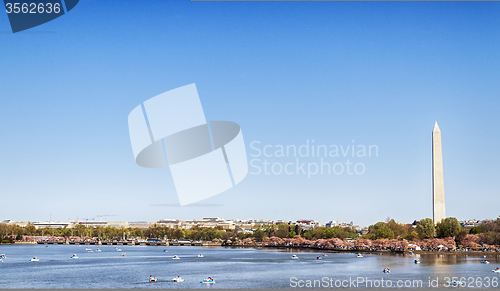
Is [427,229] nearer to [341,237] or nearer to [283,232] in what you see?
[341,237]

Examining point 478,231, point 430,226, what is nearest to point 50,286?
point 430,226

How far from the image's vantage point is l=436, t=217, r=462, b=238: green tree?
80500mm

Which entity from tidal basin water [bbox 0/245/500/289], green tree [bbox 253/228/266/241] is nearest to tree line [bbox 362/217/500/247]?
tidal basin water [bbox 0/245/500/289]

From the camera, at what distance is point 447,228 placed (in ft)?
264

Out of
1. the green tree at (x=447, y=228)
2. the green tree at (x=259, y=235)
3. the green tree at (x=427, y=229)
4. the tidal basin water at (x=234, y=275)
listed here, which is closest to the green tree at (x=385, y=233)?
the green tree at (x=427, y=229)

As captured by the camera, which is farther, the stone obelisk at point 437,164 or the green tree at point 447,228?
the green tree at point 447,228

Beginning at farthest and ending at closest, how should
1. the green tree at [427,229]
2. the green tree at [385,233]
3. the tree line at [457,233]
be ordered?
the green tree at [385,233] → the green tree at [427,229] → the tree line at [457,233]

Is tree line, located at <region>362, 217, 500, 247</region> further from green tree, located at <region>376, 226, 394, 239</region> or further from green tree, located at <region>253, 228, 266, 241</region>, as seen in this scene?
green tree, located at <region>253, 228, 266, 241</region>

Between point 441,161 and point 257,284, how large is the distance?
43161 mm

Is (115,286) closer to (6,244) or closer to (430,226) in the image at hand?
(430,226)

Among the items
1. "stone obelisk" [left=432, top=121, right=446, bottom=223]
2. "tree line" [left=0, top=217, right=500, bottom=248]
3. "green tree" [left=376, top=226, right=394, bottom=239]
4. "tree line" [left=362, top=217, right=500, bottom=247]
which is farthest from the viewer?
"green tree" [left=376, top=226, right=394, bottom=239]

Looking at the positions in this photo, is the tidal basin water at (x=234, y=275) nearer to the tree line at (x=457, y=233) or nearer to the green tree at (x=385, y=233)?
the tree line at (x=457, y=233)

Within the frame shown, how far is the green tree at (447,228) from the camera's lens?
264 ft

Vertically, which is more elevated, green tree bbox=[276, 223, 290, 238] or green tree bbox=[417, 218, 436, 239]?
green tree bbox=[417, 218, 436, 239]
